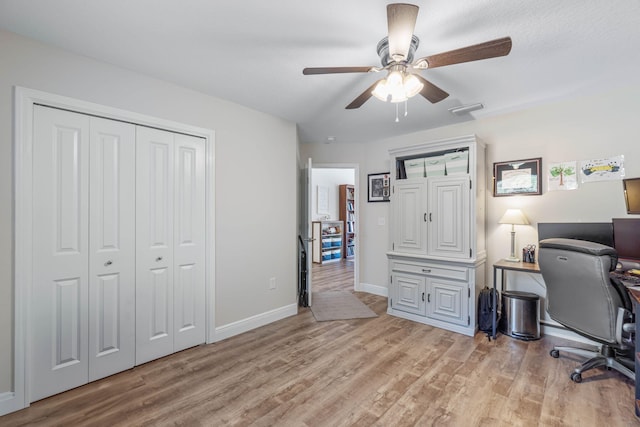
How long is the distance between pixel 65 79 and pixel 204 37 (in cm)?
108

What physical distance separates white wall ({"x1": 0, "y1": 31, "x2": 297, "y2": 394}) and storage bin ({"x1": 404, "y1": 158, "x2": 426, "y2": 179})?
143 cm

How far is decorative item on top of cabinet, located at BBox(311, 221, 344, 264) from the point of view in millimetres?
7242

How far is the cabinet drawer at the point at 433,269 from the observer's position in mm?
3076

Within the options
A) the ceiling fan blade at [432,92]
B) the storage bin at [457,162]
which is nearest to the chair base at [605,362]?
the storage bin at [457,162]

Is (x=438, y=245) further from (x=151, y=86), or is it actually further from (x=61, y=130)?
(x=61, y=130)

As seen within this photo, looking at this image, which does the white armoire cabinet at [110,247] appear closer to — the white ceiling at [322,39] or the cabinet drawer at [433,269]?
the white ceiling at [322,39]

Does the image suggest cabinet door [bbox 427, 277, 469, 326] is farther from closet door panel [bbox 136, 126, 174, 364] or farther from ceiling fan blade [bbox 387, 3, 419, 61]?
closet door panel [bbox 136, 126, 174, 364]

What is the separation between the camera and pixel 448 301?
3146 millimetres

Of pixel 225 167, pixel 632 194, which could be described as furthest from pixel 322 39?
pixel 632 194

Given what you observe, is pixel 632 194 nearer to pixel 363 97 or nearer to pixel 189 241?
pixel 363 97

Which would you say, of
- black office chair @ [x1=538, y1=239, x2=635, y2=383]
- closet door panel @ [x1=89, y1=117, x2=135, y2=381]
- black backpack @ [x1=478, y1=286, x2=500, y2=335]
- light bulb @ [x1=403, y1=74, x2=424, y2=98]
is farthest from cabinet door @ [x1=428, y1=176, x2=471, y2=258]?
closet door panel @ [x1=89, y1=117, x2=135, y2=381]

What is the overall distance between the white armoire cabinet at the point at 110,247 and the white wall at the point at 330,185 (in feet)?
16.1

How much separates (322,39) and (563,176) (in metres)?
2.79

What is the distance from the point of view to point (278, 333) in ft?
10.0
